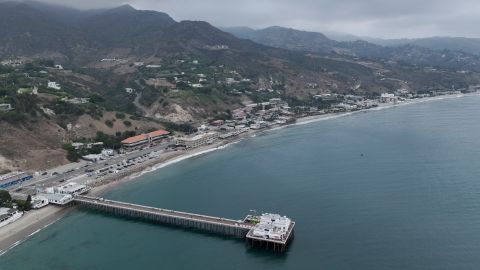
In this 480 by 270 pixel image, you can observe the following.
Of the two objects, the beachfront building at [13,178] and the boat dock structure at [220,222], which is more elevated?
the beachfront building at [13,178]

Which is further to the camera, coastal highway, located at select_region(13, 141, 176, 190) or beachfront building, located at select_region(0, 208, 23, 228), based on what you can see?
coastal highway, located at select_region(13, 141, 176, 190)

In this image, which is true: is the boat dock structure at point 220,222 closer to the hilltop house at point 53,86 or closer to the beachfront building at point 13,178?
the beachfront building at point 13,178

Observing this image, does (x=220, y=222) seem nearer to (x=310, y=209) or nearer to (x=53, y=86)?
(x=310, y=209)

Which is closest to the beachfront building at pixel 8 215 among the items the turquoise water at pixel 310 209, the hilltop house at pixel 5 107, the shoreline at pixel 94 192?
the shoreline at pixel 94 192

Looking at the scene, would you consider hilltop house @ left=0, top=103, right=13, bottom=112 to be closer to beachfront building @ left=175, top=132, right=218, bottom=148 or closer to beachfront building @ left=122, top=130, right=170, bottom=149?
beachfront building @ left=122, top=130, right=170, bottom=149

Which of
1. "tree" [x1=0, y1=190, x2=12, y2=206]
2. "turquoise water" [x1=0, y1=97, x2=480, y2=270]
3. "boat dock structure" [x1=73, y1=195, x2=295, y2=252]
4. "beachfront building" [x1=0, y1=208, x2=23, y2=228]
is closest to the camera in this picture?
"turquoise water" [x1=0, y1=97, x2=480, y2=270]

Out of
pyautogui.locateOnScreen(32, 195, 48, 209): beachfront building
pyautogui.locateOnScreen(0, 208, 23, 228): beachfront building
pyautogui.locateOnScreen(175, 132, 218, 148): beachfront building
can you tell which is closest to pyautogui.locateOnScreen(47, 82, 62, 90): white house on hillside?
pyautogui.locateOnScreen(175, 132, 218, 148): beachfront building

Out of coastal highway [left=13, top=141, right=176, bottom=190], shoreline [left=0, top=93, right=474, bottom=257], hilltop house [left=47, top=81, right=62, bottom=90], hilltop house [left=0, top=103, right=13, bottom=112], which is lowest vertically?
shoreline [left=0, top=93, right=474, bottom=257]
